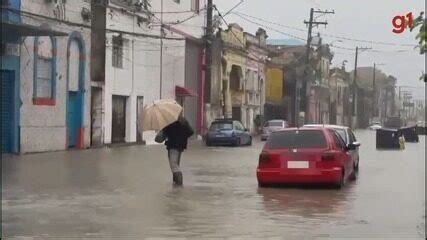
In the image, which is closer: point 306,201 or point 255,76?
point 306,201

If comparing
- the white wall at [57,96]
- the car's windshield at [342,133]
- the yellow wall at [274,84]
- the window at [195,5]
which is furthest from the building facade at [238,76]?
the car's windshield at [342,133]

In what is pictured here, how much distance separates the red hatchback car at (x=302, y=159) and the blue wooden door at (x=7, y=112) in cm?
1259

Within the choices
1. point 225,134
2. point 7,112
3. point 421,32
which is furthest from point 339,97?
point 421,32

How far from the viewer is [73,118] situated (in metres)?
32.1

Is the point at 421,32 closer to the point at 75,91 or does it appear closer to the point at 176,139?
the point at 176,139

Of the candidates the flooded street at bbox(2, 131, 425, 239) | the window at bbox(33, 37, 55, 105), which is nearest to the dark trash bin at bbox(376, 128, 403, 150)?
the window at bbox(33, 37, 55, 105)

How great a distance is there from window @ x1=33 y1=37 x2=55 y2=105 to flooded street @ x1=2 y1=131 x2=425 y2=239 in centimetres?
662

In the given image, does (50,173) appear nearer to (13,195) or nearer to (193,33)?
(13,195)

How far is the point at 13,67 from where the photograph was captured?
26.9 metres

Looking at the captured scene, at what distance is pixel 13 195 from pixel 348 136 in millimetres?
10918

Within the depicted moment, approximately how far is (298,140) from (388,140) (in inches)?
1012

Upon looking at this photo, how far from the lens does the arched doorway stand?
103ft

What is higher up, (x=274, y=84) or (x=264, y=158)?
(x=274, y=84)

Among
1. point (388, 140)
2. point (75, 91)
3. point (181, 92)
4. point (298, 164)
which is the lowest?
point (388, 140)
